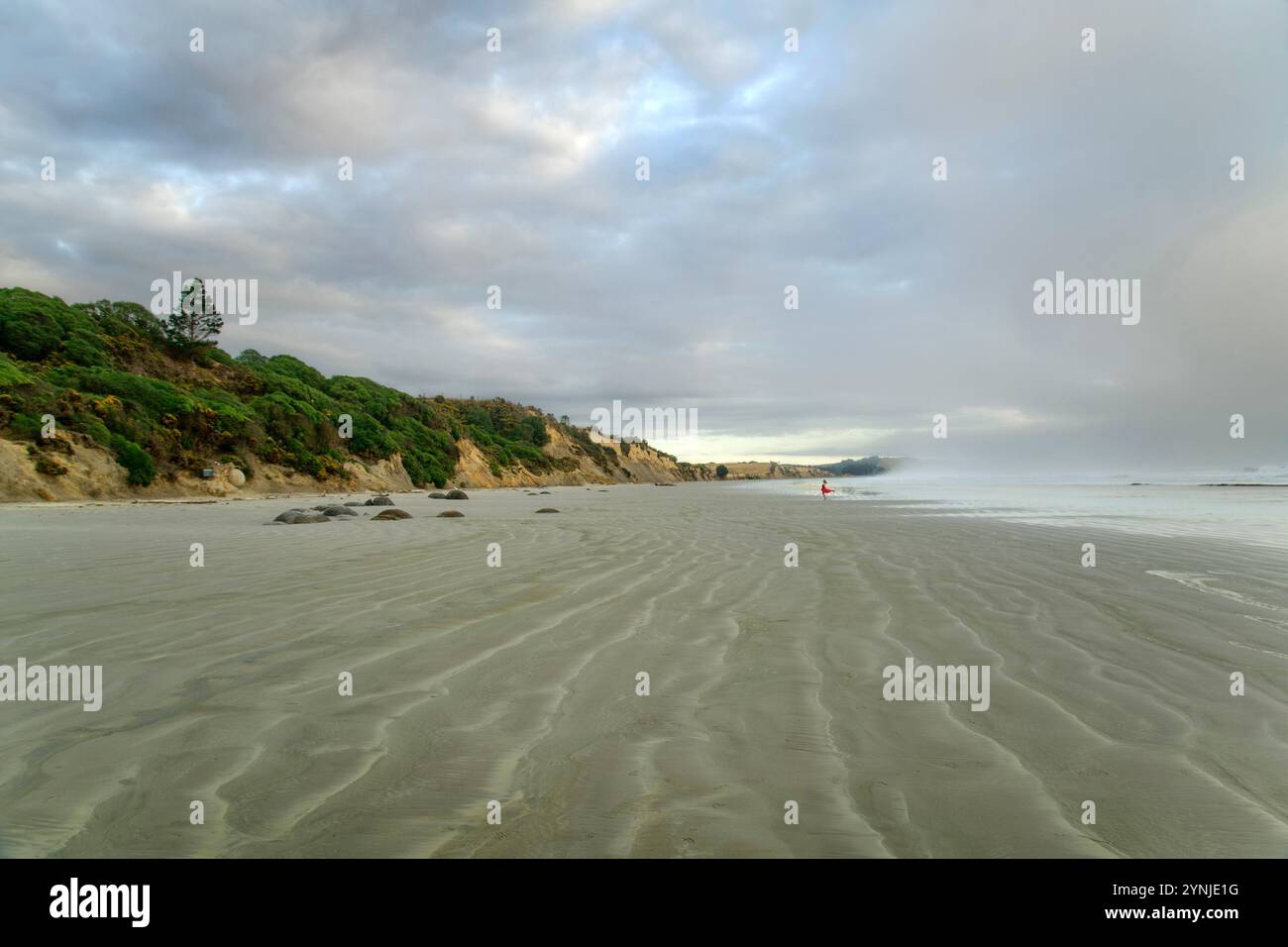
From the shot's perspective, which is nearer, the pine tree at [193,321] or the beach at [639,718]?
the beach at [639,718]

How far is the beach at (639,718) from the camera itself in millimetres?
2115

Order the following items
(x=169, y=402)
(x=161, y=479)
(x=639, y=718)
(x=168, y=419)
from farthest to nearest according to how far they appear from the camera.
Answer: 1. (x=169, y=402)
2. (x=168, y=419)
3. (x=161, y=479)
4. (x=639, y=718)

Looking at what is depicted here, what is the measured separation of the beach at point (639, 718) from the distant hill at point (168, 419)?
1965 cm

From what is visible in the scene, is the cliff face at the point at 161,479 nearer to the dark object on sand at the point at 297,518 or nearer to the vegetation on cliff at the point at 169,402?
the vegetation on cliff at the point at 169,402

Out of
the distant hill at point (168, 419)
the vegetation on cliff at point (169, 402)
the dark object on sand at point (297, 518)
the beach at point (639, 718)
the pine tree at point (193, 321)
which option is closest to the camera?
the beach at point (639, 718)

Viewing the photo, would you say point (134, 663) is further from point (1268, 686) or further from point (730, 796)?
point (1268, 686)

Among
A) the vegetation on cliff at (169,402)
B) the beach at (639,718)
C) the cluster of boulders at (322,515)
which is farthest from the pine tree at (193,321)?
the beach at (639,718)

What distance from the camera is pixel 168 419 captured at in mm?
26828

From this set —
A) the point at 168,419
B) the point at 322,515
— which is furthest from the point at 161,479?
the point at 322,515

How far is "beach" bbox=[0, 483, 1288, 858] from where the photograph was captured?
2115 mm

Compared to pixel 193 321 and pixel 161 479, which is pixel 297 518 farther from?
pixel 193 321

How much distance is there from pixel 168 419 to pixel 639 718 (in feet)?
101

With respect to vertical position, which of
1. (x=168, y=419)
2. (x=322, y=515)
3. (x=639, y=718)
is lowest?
(x=639, y=718)

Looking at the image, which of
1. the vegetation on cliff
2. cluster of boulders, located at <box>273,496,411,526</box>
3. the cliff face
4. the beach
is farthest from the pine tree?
the beach
